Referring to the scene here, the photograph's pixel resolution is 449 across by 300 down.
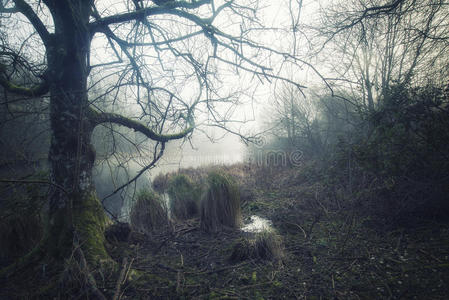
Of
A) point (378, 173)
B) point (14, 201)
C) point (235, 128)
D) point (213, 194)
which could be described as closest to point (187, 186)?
point (213, 194)

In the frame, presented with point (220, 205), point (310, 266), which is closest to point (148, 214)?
point (220, 205)

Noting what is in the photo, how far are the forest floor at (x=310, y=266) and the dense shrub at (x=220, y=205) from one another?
39cm

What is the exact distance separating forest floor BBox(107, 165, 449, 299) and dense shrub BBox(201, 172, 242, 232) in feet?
1.27

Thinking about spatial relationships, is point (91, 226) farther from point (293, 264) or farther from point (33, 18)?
point (33, 18)

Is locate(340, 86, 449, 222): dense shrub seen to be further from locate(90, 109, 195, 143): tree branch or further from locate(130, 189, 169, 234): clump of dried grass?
locate(130, 189, 169, 234): clump of dried grass

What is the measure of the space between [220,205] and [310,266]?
6.97 feet

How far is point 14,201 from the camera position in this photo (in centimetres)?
322

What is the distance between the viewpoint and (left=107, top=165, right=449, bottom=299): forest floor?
7.68 feet

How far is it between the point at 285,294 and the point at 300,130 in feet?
38.5

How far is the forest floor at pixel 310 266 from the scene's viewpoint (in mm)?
2340

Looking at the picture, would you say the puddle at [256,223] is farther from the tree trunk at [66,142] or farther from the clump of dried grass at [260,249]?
the tree trunk at [66,142]

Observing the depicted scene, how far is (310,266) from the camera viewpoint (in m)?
2.89

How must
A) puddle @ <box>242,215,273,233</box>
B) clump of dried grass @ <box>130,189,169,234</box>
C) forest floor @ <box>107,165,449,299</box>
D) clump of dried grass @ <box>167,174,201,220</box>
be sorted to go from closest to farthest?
forest floor @ <box>107,165,449,299</box> → puddle @ <box>242,215,273,233</box> → clump of dried grass @ <box>130,189,169,234</box> → clump of dried grass @ <box>167,174,201,220</box>

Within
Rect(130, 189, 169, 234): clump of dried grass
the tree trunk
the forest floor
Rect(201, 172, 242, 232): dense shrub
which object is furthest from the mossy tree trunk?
Rect(201, 172, 242, 232): dense shrub
